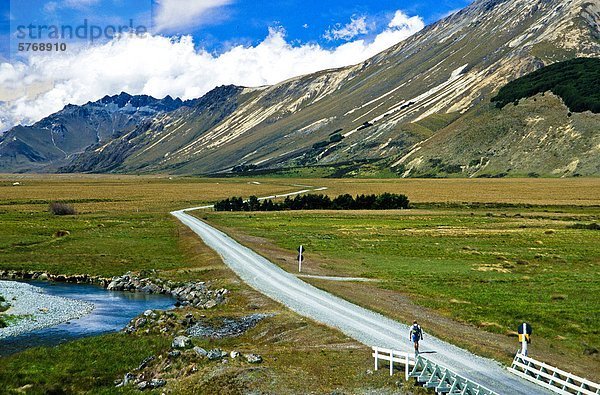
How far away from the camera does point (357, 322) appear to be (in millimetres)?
35562

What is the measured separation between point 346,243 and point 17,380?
190 ft

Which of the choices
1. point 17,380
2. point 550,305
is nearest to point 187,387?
point 17,380

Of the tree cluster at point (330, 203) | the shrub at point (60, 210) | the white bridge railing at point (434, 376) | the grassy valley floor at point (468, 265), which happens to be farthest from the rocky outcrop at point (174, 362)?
the tree cluster at point (330, 203)

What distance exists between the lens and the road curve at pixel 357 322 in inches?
1023

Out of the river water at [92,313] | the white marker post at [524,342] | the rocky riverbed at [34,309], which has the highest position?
the white marker post at [524,342]

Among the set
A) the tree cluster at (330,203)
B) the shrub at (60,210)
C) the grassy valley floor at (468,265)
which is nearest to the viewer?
the grassy valley floor at (468,265)

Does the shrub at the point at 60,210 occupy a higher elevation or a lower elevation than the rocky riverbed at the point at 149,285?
higher

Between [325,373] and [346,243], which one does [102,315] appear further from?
[346,243]

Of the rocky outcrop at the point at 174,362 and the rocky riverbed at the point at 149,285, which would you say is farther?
the rocky riverbed at the point at 149,285

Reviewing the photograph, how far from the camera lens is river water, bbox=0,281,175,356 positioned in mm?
35281

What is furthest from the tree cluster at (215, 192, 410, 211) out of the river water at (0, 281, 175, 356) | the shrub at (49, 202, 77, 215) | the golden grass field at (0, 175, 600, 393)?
the river water at (0, 281, 175, 356)

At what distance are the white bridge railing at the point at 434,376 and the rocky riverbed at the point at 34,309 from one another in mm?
26448

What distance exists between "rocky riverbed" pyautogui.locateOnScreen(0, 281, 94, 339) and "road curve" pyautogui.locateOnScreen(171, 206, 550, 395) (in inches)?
610

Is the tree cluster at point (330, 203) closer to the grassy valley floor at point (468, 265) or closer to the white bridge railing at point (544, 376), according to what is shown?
the grassy valley floor at point (468, 265)
